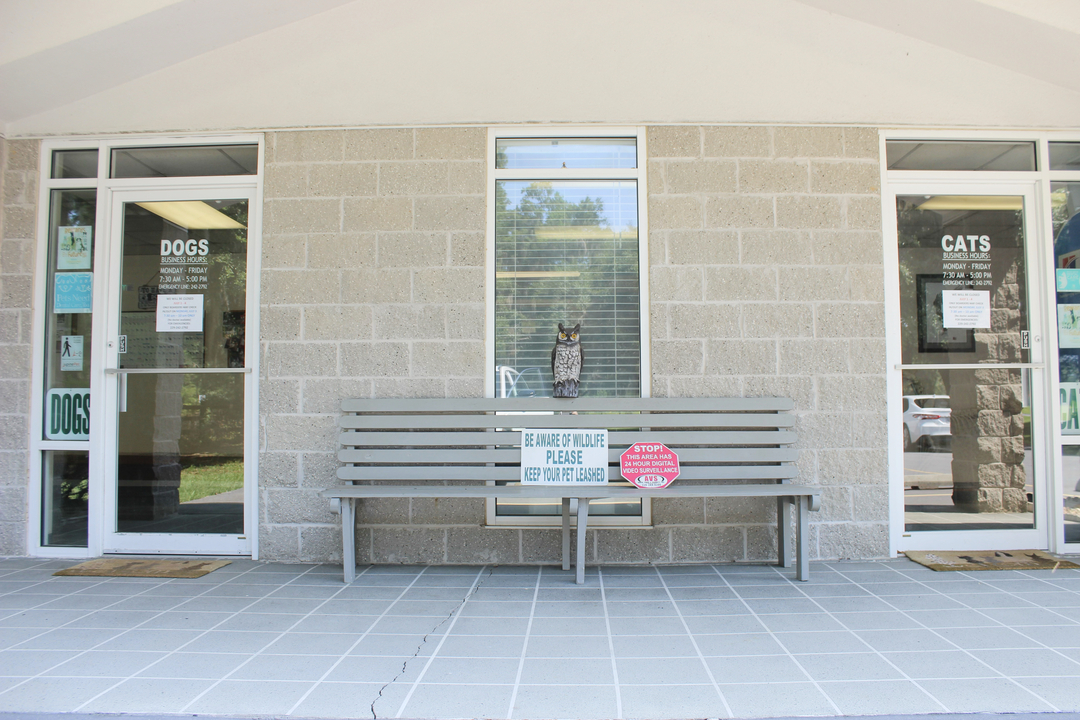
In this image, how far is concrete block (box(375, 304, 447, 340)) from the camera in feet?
13.0

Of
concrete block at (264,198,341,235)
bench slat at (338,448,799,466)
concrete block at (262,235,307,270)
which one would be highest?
concrete block at (264,198,341,235)

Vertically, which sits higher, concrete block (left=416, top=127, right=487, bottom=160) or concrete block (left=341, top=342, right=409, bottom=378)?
concrete block (left=416, top=127, right=487, bottom=160)

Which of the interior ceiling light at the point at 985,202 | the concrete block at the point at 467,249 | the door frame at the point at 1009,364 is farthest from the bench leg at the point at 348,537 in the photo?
the interior ceiling light at the point at 985,202

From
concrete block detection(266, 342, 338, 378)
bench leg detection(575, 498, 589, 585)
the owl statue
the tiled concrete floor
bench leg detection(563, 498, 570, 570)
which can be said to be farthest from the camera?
concrete block detection(266, 342, 338, 378)

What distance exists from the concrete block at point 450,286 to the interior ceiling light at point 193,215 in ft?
4.43

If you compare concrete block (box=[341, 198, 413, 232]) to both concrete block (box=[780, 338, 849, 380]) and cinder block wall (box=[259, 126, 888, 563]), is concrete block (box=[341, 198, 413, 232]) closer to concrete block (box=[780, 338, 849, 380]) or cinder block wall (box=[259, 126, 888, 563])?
cinder block wall (box=[259, 126, 888, 563])

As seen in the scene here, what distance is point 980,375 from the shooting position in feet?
13.6

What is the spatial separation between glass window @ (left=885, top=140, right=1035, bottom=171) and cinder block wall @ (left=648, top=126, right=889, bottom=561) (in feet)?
0.87

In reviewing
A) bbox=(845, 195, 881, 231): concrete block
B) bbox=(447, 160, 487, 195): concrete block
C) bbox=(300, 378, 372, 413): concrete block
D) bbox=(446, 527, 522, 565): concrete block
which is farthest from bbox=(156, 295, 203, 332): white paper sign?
bbox=(845, 195, 881, 231): concrete block

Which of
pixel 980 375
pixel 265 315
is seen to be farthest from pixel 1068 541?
pixel 265 315

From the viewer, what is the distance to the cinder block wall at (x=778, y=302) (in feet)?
12.9

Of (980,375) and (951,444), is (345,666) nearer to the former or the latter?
(951,444)

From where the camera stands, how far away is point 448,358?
3.96 meters

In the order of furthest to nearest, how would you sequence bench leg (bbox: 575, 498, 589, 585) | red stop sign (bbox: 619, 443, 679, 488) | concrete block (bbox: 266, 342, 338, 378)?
concrete block (bbox: 266, 342, 338, 378), red stop sign (bbox: 619, 443, 679, 488), bench leg (bbox: 575, 498, 589, 585)
